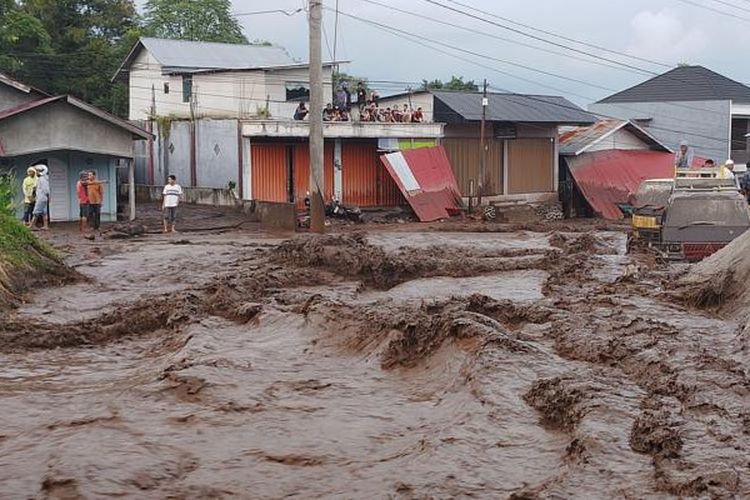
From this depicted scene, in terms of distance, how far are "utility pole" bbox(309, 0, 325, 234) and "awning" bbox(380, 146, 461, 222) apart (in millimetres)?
6853

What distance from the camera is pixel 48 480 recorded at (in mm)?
6852

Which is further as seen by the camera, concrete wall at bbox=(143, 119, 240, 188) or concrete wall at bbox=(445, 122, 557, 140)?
concrete wall at bbox=(445, 122, 557, 140)

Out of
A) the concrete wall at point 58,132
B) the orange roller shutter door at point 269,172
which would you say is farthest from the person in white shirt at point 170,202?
the orange roller shutter door at point 269,172

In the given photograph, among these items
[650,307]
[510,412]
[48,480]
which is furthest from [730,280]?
[48,480]

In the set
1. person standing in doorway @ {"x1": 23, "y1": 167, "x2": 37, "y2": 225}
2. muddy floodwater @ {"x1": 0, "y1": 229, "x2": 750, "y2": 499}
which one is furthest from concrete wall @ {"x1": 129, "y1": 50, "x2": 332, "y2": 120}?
muddy floodwater @ {"x1": 0, "y1": 229, "x2": 750, "y2": 499}

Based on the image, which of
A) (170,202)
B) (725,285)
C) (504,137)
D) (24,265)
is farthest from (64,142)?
(725,285)

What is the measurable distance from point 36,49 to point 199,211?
53.0 feet

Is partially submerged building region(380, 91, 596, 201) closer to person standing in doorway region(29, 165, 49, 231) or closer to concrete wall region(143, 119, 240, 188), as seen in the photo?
concrete wall region(143, 119, 240, 188)

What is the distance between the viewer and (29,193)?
24.8m

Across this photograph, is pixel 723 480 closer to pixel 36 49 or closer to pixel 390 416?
pixel 390 416

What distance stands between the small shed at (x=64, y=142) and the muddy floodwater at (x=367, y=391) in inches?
423

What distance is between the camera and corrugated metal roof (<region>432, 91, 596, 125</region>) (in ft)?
112

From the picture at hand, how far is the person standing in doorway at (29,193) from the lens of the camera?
24.5 meters

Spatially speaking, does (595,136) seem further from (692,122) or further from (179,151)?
(179,151)
